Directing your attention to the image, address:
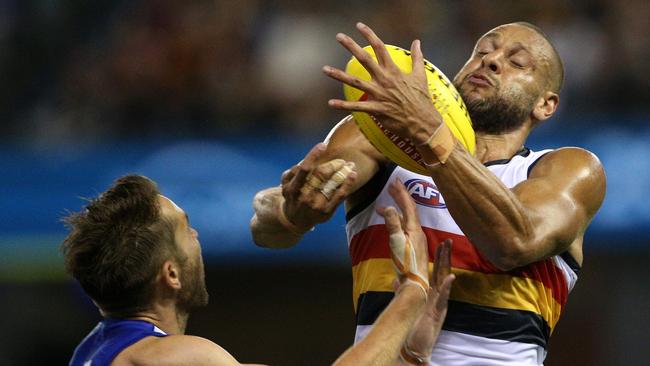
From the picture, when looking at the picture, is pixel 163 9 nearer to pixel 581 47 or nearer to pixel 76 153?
pixel 76 153

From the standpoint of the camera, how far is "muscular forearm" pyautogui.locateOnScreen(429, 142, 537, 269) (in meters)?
4.34

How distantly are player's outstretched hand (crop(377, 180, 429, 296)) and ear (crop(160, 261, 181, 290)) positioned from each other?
0.90 metres

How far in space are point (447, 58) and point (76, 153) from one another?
3350 millimetres

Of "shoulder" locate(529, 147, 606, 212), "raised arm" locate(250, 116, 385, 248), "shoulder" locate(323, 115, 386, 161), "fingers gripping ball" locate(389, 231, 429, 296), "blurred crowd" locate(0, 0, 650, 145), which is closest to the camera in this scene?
"fingers gripping ball" locate(389, 231, 429, 296)

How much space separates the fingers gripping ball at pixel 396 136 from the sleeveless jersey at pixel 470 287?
0.34 metres

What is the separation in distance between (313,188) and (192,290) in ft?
2.23

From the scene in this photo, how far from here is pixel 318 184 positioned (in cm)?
462

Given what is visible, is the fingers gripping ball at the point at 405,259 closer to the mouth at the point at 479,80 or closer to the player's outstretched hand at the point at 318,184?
the player's outstretched hand at the point at 318,184

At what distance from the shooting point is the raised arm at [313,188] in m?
4.61

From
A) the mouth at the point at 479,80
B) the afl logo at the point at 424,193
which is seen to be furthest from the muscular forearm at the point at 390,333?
the mouth at the point at 479,80

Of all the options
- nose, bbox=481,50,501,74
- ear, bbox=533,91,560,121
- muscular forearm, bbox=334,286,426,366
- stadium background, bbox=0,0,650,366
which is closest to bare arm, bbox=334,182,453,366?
muscular forearm, bbox=334,286,426,366

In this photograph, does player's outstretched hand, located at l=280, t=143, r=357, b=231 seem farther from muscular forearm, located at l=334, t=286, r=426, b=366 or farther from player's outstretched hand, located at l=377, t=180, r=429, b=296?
muscular forearm, located at l=334, t=286, r=426, b=366

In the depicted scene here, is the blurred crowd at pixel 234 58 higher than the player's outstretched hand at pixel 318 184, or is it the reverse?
the blurred crowd at pixel 234 58

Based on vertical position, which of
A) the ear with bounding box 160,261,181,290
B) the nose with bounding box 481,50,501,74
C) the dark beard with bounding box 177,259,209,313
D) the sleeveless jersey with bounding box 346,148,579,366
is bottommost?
the sleeveless jersey with bounding box 346,148,579,366
